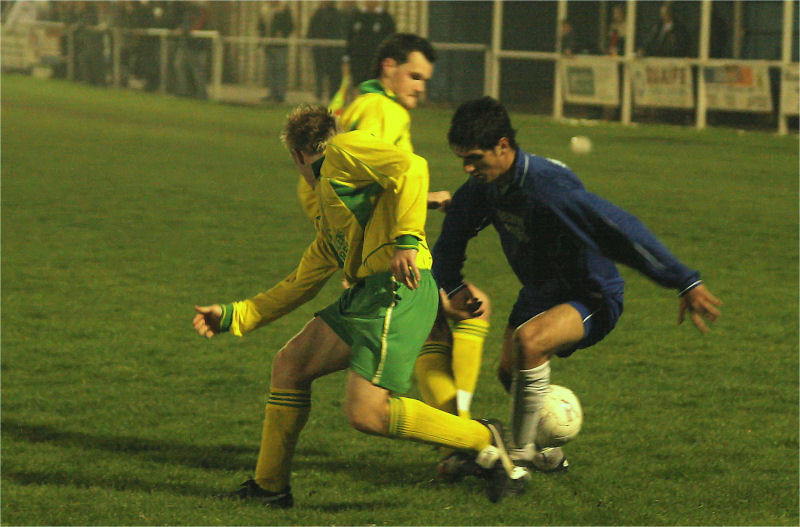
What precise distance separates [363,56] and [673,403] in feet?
66.9

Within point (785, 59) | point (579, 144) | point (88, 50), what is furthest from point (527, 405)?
point (88, 50)

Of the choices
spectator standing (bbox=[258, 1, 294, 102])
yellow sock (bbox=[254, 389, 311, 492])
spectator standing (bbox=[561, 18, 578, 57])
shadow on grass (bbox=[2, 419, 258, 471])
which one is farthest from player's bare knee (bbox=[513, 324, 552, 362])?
spectator standing (bbox=[258, 1, 294, 102])

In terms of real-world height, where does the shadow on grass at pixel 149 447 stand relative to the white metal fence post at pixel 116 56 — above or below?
below

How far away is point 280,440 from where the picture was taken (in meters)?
4.90

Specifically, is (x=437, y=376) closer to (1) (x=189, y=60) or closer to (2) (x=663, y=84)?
(2) (x=663, y=84)

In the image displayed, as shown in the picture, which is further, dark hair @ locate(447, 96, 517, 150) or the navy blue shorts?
the navy blue shorts

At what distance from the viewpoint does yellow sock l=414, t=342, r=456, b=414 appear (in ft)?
18.2

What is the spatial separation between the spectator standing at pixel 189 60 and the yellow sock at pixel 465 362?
27103mm

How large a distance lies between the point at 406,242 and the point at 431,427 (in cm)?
76

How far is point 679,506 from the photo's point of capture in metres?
4.93

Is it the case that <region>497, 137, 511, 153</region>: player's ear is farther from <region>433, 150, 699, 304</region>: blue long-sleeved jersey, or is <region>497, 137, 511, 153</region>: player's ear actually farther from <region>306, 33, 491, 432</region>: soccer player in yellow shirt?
<region>306, 33, 491, 432</region>: soccer player in yellow shirt

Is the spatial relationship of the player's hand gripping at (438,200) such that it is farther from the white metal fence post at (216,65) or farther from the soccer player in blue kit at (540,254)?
the white metal fence post at (216,65)

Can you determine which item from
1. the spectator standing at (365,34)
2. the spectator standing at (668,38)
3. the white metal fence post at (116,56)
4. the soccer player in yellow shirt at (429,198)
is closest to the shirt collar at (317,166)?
the soccer player in yellow shirt at (429,198)

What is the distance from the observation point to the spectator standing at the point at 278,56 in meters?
30.6
